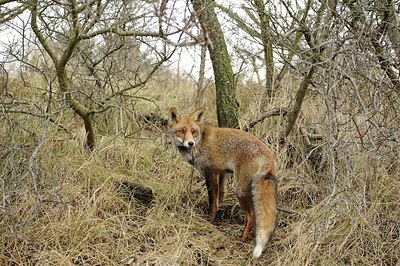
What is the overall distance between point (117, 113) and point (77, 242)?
9.37 ft

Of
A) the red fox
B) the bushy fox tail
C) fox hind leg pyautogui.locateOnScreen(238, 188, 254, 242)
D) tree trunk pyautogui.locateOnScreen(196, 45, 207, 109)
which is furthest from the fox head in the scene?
tree trunk pyautogui.locateOnScreen(196, 45, 207, 109)

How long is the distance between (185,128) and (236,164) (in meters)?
0.74

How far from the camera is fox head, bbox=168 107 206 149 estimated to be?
5.66 m

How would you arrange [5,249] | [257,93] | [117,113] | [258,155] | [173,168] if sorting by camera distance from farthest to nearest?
[257,93] → [117,113] → [173,168] → [258,155] → [5,249]

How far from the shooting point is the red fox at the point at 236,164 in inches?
197

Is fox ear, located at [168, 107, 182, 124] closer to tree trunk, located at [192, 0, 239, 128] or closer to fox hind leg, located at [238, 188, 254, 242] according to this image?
tree trunk, located at [192, 0, 239, 128]

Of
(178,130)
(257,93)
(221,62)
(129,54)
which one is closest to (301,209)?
(178,130)

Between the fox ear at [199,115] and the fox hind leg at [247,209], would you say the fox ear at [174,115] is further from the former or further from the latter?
the fox hind leg at [247,209]

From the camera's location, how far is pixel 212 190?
5.67m

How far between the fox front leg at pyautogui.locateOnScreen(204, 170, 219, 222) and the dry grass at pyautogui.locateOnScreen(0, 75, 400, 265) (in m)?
0.15

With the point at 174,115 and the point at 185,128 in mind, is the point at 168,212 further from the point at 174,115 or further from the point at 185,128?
the point at 174,115

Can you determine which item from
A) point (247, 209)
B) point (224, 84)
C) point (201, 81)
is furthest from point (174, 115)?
point (201, 81)

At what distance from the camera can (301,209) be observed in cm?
586

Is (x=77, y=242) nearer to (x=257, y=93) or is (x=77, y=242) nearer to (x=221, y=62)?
(x=221, y=62)
